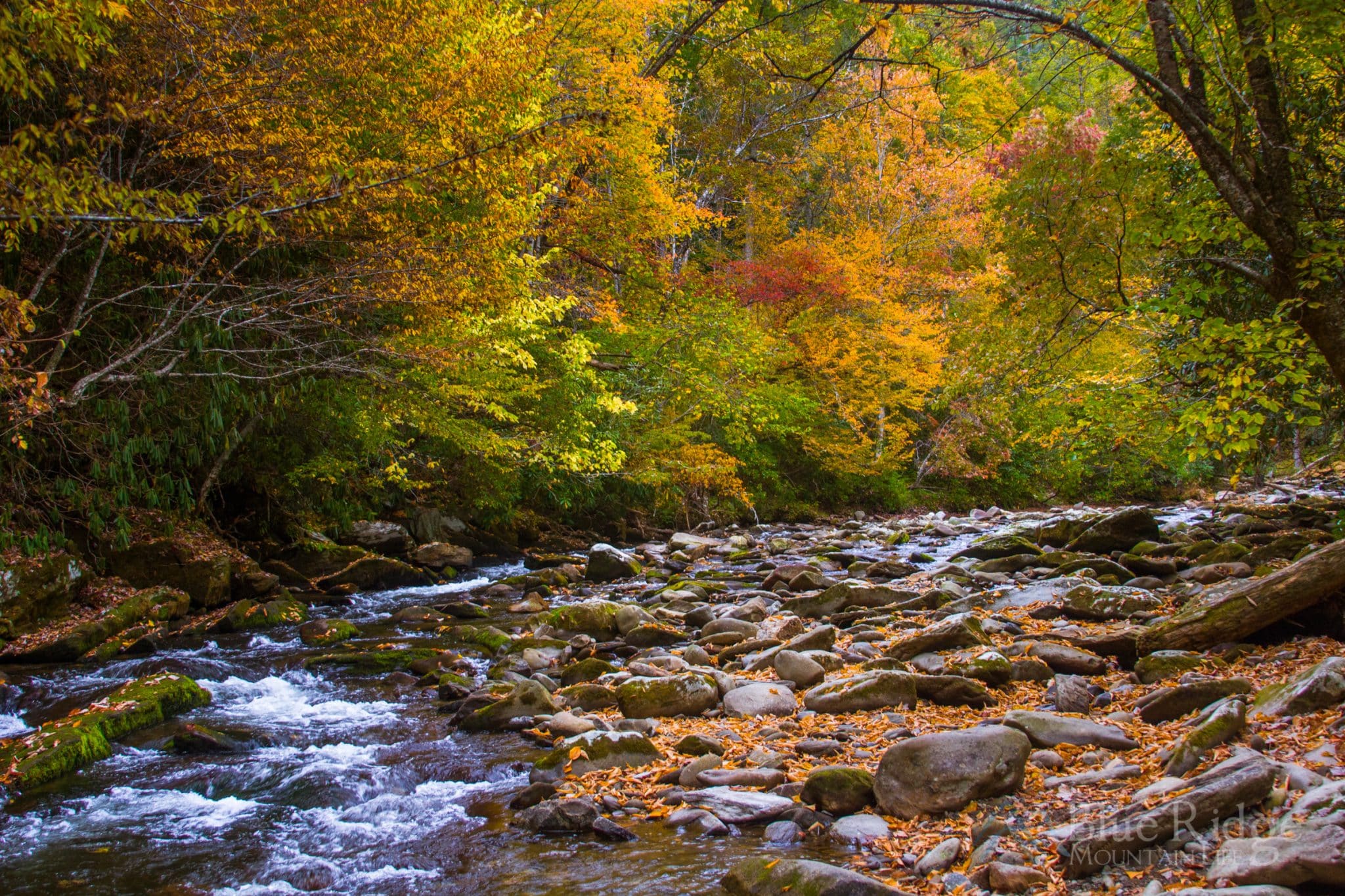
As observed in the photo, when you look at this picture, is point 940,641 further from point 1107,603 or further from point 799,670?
point 1107,603

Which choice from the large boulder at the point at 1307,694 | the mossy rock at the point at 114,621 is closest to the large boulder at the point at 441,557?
the mossy rock at the point at 114,621

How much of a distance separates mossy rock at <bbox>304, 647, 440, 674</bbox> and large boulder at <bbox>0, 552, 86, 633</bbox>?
2.77 meters

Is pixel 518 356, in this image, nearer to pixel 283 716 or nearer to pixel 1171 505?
pixel 283 716

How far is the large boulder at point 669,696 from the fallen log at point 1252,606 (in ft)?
10.2

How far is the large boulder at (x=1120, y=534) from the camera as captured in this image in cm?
1177

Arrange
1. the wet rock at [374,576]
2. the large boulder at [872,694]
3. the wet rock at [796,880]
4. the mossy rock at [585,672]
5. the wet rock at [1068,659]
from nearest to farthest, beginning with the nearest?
the wet rock at [796,880], the large boulder at [872,694], the wet rock at [1068,659], the mossy rock at [585,672], the wet rock at [374,576]

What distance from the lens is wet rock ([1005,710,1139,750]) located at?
4.18 meters

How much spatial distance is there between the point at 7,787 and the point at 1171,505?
86.7 feet

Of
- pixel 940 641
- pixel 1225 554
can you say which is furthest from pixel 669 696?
pixel 1225 554

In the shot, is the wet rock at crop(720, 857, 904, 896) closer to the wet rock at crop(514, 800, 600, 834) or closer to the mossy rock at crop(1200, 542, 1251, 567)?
the wet rock at crop(514, 800, 600, 834)

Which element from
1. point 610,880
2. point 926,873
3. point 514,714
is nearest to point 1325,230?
point 926,873

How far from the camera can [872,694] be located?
17.7 ft

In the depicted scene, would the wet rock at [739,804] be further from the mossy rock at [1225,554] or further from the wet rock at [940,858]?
the mossy rock at [1225,554]

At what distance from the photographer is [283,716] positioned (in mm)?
6230
